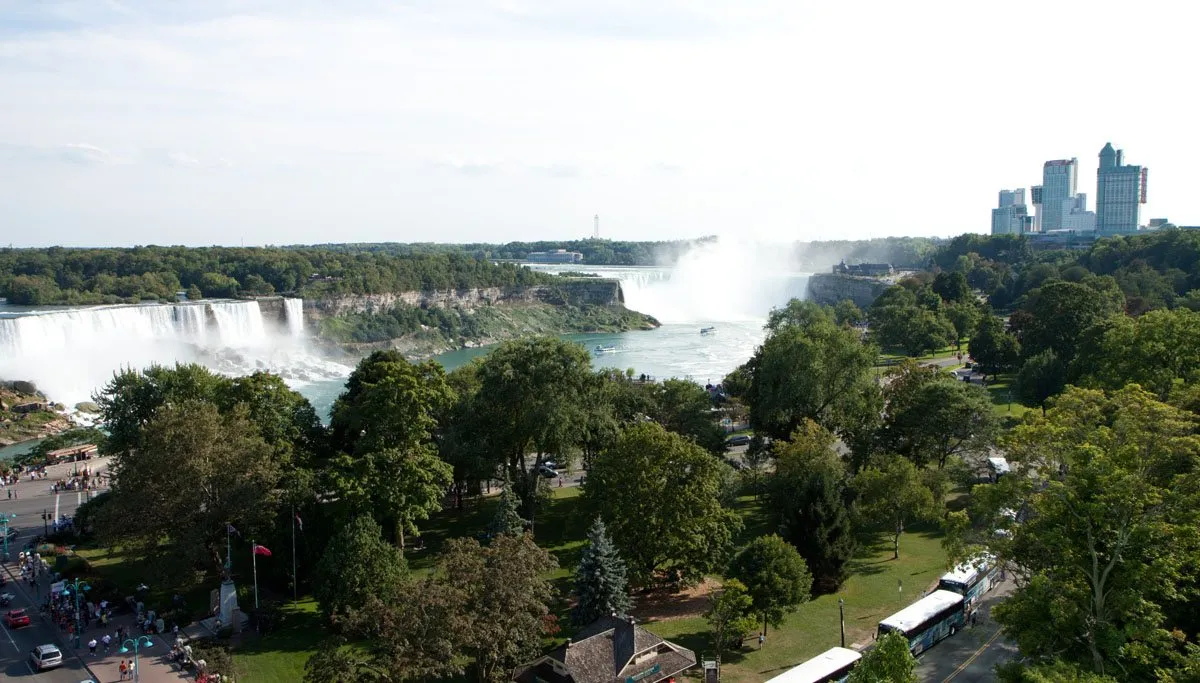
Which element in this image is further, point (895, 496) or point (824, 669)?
point (895, 496)

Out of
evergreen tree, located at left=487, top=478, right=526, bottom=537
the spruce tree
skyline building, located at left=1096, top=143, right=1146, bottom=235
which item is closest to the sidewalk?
evergreen tree, located at left=487, top=478, right=526, bottom=537

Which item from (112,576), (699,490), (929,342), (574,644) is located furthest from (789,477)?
(929,342)

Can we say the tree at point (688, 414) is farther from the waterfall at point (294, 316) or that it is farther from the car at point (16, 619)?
the waterfall at point (294, 316)

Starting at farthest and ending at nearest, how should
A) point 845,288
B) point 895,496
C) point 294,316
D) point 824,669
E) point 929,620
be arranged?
1. point 845,288
2. point 294,316
3. point 895,496
4. point 929,620
5. point 824,669

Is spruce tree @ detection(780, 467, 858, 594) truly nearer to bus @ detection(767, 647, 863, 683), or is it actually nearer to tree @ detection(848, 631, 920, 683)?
bus @ detection(767, 647, 863, 683)

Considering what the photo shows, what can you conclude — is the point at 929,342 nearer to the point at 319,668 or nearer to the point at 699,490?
the point at 699,490

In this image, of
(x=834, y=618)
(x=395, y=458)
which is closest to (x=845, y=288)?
(x=834, y=618)

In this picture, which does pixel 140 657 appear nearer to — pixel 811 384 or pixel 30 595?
pixel 30 595
